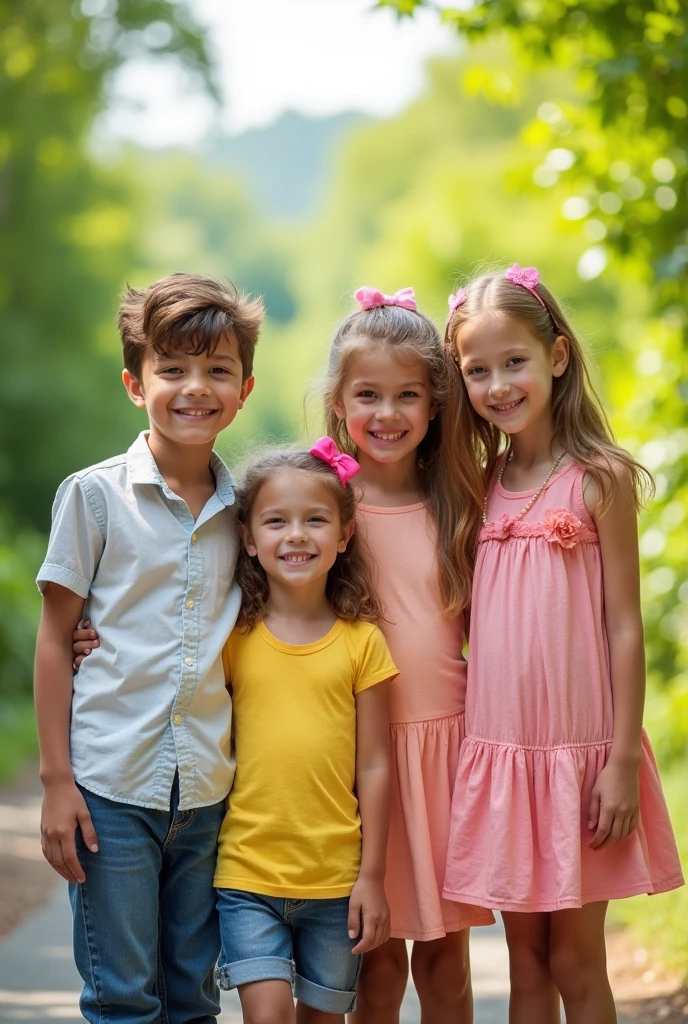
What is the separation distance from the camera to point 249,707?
2.61m

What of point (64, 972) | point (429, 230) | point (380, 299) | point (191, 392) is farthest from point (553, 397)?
point (429, 230)

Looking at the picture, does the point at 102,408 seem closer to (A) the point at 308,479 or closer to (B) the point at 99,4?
(B) the point at 99,4

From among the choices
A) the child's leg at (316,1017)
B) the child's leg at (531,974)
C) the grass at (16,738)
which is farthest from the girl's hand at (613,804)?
the grass at (16,738)

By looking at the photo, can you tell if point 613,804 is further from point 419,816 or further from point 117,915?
point 117,915

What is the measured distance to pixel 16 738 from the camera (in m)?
8.23

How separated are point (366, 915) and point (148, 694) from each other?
25.8 inches

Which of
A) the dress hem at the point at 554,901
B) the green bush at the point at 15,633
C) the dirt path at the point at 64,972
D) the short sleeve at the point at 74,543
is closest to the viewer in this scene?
the short sleeve at the point at 74,543

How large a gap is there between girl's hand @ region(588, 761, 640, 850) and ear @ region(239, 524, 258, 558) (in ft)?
3.03

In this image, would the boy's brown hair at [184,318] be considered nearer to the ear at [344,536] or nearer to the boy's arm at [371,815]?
the ear at [344,536]

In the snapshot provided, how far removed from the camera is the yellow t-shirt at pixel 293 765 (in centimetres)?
252

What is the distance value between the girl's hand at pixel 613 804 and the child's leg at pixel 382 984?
1.89 ft

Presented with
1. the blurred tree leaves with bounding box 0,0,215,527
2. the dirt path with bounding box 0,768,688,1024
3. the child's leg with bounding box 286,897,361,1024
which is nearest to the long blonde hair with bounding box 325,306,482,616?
the child's leg with bounding box 286,897,361,1024

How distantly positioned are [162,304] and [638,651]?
1.32 m

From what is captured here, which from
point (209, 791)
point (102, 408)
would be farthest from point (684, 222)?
point (102, 408)
